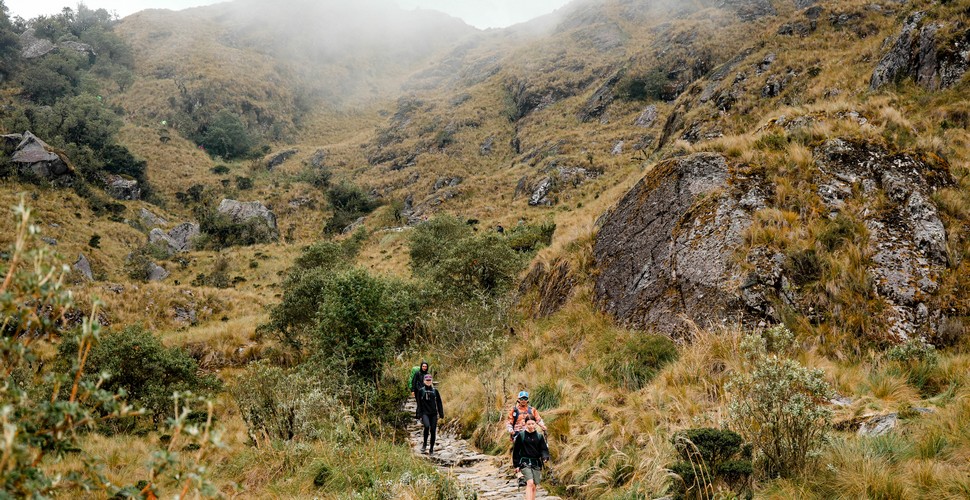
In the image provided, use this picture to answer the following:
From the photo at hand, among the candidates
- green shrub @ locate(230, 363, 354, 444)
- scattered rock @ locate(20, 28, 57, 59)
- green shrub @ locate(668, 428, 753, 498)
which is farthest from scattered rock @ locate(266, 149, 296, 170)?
green shrub @ locate(668, 428, 753, 498)

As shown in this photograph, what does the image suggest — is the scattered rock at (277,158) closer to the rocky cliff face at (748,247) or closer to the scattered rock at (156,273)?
the scattered rock at (156,273)

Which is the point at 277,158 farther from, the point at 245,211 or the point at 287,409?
the point at 287,409

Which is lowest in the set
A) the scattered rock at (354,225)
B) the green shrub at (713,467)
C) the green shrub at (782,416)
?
the scattered rock at (354,225)

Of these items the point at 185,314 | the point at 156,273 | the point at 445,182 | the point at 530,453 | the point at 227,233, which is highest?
the point at 530,453

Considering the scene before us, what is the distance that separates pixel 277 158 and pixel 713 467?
96.8 metres

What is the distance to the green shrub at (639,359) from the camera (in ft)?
27.7

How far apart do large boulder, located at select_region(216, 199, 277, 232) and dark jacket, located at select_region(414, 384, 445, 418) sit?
177 ft

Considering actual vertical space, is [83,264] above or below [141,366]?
below

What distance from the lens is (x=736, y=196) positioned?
1024 centimetres

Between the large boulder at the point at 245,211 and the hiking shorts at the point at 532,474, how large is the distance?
58.0 meters

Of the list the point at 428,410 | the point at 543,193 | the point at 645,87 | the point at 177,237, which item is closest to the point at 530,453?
the point at 428,410

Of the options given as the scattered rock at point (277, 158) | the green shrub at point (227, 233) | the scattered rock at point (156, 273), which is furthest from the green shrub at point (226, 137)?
the scattered rock at point (156, 273)

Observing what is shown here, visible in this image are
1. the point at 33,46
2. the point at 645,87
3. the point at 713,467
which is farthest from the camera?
the point at 33,46

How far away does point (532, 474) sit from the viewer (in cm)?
655
